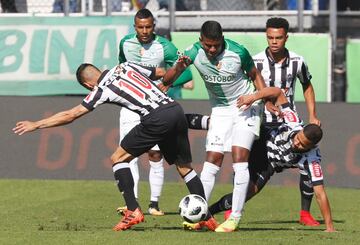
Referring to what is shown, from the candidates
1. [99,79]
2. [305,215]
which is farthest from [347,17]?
[99,79]

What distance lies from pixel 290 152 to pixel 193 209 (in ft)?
4.35

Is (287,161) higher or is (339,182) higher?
(287,161)

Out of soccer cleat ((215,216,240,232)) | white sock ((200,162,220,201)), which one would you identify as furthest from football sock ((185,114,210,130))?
soccer cleat ((215,216,240,232))

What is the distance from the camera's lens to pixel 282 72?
1175 centimetres

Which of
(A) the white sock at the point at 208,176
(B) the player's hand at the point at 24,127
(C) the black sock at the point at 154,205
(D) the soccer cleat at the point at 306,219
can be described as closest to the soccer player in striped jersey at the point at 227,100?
(A) the white sock at the point at 208,176

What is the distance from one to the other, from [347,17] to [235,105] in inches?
303

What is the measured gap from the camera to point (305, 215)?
38.5ft

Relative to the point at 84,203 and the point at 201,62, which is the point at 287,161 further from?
the point at 84,203

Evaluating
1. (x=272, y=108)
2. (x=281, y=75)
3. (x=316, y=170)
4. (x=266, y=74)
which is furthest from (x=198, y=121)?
(x=316, y=170)

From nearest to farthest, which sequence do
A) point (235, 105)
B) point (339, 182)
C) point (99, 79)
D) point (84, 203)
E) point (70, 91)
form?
point (99, 79)
point (235, 105)
point (84, 203)
point (339, 182)
point (70, 91)

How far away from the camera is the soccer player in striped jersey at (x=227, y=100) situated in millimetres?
10609

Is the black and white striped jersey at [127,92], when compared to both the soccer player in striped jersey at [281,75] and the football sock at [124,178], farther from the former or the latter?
the soccer player in striped jersey at [281,75]

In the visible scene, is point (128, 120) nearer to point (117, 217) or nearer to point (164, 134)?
point (117, 217)

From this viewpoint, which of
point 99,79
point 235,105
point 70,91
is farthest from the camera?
point 70,91
